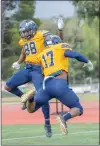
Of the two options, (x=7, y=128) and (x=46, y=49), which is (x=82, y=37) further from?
(x=46, y=49)

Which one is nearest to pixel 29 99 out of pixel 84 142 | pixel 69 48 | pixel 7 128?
pixel 69 48

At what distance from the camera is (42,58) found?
27.1 ft

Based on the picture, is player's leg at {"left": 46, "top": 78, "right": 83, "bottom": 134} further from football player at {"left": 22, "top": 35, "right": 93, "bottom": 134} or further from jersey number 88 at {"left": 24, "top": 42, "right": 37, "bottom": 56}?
jersey number 88 at {"left": 24, "top": 42, "right": 37, "bottom": 56}

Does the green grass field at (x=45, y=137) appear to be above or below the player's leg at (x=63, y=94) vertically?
below

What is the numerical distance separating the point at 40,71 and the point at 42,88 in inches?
27.7

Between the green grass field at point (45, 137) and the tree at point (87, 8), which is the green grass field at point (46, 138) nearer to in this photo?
the green grass field at point (45, 137)

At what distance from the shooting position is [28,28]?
27.5 feet

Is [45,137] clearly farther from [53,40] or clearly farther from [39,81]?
[53,40]

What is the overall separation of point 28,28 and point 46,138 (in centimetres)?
632

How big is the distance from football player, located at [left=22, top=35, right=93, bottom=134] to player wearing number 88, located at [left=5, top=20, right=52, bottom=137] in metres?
0.38

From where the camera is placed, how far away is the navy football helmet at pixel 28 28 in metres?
8.38

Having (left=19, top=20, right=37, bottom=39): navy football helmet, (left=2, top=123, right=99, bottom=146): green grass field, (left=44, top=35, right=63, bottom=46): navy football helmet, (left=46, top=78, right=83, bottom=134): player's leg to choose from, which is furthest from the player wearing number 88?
(left=2, top=123, right=99, bottom=146): green grass field

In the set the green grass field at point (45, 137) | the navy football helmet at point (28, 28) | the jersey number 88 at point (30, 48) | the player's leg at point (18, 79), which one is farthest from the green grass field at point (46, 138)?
the navy football helmet at point (28, 28)

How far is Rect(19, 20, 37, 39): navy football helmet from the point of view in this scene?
8.38m
